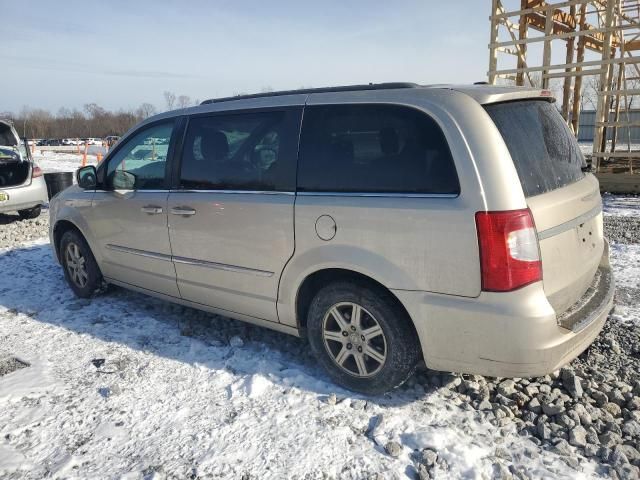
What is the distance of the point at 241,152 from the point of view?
3664mm

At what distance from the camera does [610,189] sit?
35.4 feet

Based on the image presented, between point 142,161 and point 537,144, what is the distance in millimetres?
3206

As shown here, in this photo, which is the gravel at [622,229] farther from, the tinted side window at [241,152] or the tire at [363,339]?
the tinted side window at [241,152]

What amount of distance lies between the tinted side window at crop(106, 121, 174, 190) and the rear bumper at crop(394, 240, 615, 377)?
238cm

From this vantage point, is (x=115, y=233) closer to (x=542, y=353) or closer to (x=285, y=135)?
(x=285, y=135)

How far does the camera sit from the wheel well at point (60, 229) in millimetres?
5188

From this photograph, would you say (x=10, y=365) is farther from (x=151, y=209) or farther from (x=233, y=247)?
(x=233, y=247)

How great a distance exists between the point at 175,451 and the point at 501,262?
6.49 ft

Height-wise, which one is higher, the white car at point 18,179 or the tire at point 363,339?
the white car at point 18,179

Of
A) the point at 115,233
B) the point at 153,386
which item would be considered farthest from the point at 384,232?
the point at 115,233

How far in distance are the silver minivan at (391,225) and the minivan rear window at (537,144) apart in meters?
0.01

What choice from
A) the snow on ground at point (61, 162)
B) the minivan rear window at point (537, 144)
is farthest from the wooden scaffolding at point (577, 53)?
the snow on ground at point (61, 162)

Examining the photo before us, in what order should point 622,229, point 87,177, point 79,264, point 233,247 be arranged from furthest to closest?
point 622,229 < point 79,264 < point 87,177 < point 233,247

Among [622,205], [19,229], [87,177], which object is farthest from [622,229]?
[19,229]
